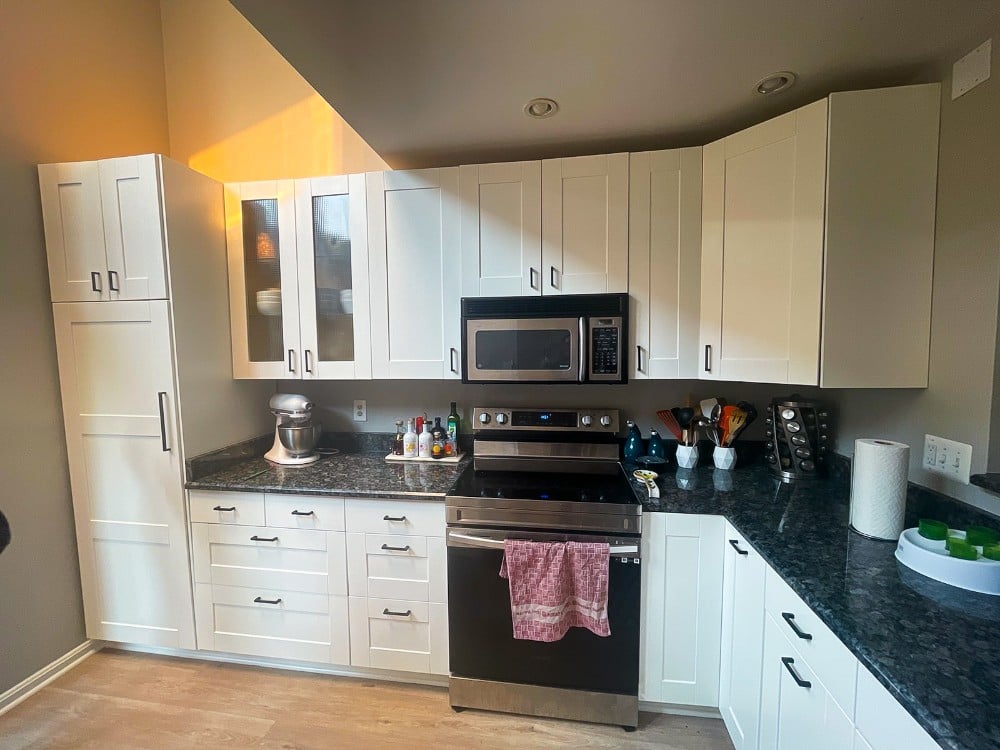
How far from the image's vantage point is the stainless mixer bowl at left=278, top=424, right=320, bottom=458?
82.3 inches

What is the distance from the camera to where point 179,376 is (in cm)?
182

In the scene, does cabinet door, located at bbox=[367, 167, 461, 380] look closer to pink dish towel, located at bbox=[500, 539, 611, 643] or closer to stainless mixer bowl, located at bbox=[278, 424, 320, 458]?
stainless mixer bowl, located at bbox=[278, 424, 320, 458]

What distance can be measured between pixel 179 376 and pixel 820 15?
8.46ft

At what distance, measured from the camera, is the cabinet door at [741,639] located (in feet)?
4.17

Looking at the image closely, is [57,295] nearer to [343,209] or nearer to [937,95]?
[343,209]

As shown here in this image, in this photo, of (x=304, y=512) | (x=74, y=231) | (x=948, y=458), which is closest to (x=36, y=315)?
(x=74, y=231)

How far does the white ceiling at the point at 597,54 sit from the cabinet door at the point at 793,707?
1.71 m

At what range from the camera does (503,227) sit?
1.88 meters

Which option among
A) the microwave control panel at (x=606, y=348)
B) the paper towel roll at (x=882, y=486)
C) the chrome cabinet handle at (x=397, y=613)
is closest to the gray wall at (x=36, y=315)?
the chrome cabinet handle at (x=397, y=613)

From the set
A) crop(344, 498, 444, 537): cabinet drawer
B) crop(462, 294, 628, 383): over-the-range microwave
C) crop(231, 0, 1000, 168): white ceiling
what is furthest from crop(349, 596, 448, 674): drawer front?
crop(231, 0, 1000, 168): white ceiling

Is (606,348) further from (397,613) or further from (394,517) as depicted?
(397,613)

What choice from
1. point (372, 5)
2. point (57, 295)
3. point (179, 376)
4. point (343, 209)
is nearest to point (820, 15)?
point (372, 5)

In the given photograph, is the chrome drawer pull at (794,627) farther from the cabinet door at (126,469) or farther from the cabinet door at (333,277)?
the cabinet door at (126,469)

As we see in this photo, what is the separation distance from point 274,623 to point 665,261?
91.8 inches
